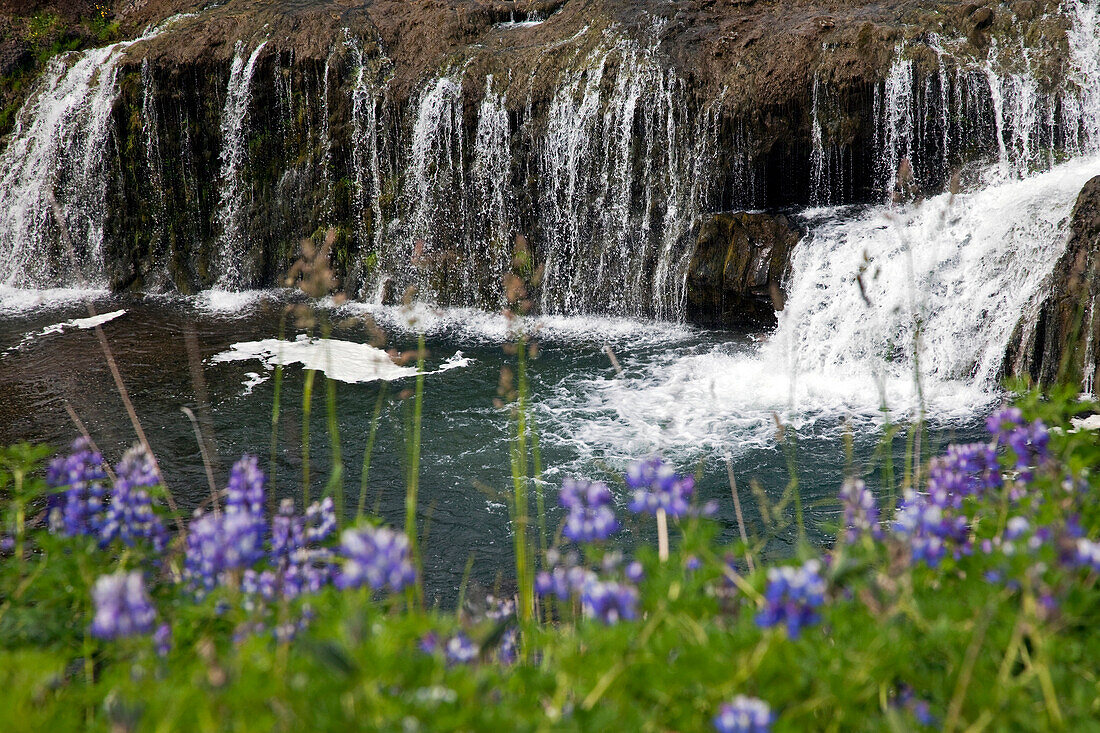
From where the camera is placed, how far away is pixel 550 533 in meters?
4.98

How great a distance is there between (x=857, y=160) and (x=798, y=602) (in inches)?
341

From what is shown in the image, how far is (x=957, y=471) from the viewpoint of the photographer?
2.10 meters

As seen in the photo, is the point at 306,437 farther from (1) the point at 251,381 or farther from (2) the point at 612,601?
(1) the point at 251,381

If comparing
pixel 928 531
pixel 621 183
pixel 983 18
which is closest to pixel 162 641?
pixel 928 531

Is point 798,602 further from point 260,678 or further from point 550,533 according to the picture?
point 550,533

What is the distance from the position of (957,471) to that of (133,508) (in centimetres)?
205

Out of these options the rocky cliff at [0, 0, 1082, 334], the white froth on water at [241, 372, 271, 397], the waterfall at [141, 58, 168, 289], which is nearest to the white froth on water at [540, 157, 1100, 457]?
the rocky cliff at [0, 0, 1082, 334]

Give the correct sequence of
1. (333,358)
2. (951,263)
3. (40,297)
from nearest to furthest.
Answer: (951,263) → (333,358) → (40,297)

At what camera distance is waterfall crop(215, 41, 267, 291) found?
38.1 ft

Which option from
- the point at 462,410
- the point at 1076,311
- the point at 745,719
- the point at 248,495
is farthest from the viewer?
the point at 462,410

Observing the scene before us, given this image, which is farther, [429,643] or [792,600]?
[429,643]

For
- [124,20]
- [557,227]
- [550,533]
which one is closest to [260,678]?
[550,533]

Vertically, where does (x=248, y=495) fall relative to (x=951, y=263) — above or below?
below

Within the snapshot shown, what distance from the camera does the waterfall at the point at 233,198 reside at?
11.6m
